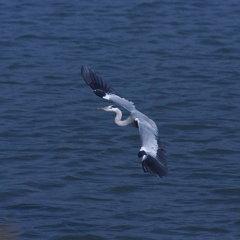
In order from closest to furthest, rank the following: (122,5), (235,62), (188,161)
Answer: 1. (188,161)
2. (235,62)
3. (122,5)

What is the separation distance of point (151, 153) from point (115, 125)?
4655 millimetres

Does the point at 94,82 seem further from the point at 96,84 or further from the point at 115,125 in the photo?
the point at 115,125

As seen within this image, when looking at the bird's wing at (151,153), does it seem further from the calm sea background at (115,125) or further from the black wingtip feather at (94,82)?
the black wingtip feather at (94,82)

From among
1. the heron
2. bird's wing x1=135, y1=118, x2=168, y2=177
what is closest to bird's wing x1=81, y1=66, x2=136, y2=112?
the heron

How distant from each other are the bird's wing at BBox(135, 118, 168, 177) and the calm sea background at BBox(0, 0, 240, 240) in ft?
4.38

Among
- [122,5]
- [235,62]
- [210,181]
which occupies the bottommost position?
[210,181]

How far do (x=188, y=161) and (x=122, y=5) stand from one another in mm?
13684

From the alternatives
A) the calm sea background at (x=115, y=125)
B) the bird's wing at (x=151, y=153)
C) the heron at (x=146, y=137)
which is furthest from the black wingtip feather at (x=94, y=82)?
the bird's wing at (x=151, y=153)

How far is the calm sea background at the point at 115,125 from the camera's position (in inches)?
369

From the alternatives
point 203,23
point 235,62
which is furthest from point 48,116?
point 203,23

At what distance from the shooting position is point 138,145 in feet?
39.6

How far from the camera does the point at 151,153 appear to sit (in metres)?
8.55

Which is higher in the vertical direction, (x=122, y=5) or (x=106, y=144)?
(x=122, y=5)

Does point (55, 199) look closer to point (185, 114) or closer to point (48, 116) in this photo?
point (48, 116)
